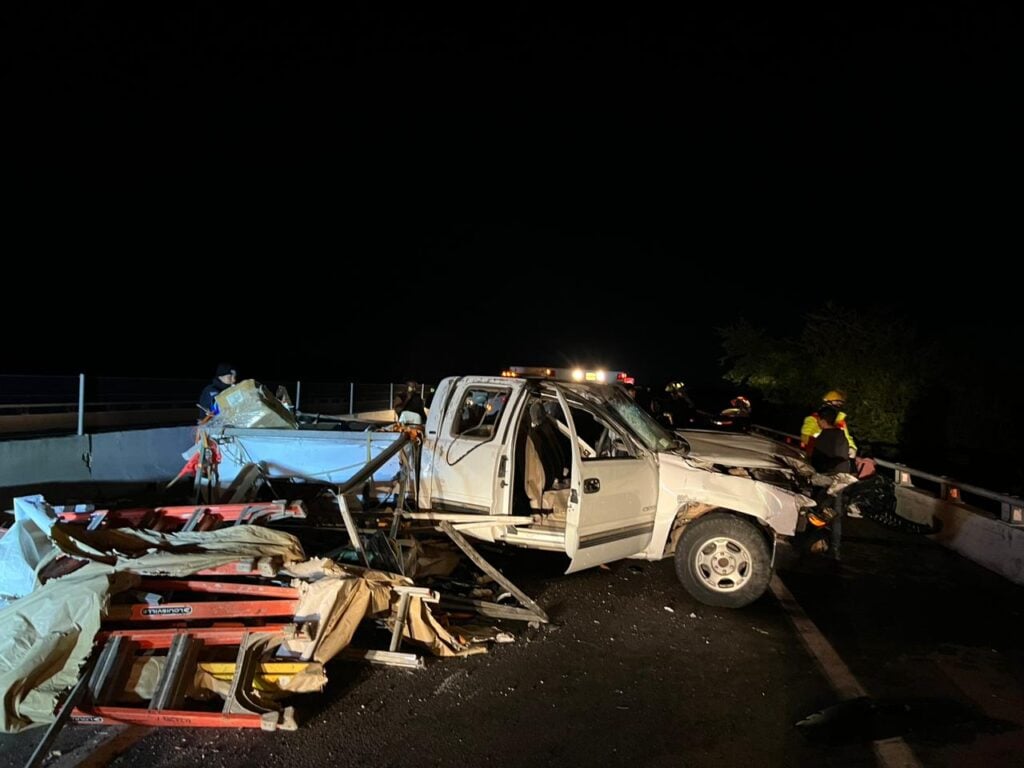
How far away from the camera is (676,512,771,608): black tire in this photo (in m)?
6.23

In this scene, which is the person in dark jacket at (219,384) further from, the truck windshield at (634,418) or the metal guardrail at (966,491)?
the metal guardrail at (966,491)

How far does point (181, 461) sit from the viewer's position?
1151 centimetres

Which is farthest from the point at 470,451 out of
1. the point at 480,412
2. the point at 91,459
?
the point at 91,459

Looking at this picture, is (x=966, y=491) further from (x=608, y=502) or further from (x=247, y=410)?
(x=247, y=410)

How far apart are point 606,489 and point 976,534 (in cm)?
556

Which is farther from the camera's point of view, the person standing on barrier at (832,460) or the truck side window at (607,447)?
the person standing on barrier at (832,460)

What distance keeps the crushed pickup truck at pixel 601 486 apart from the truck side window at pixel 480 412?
0.02 m

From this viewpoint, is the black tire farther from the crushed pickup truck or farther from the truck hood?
the truck hood

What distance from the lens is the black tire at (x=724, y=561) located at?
20.4 ft

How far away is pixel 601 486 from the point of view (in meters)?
6.16

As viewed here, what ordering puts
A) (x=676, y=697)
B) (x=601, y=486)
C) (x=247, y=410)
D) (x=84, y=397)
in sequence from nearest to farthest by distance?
(x=676, y=697), (x=601, y=486), (x=247, y=410), (x=84, y=397)

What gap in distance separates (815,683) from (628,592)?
7.38ft

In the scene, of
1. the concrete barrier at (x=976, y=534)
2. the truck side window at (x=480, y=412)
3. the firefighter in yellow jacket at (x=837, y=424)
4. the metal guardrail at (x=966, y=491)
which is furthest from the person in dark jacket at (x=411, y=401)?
the concrete barrier at (x=976, y=534)

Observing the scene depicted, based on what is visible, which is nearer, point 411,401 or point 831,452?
point 831,452
